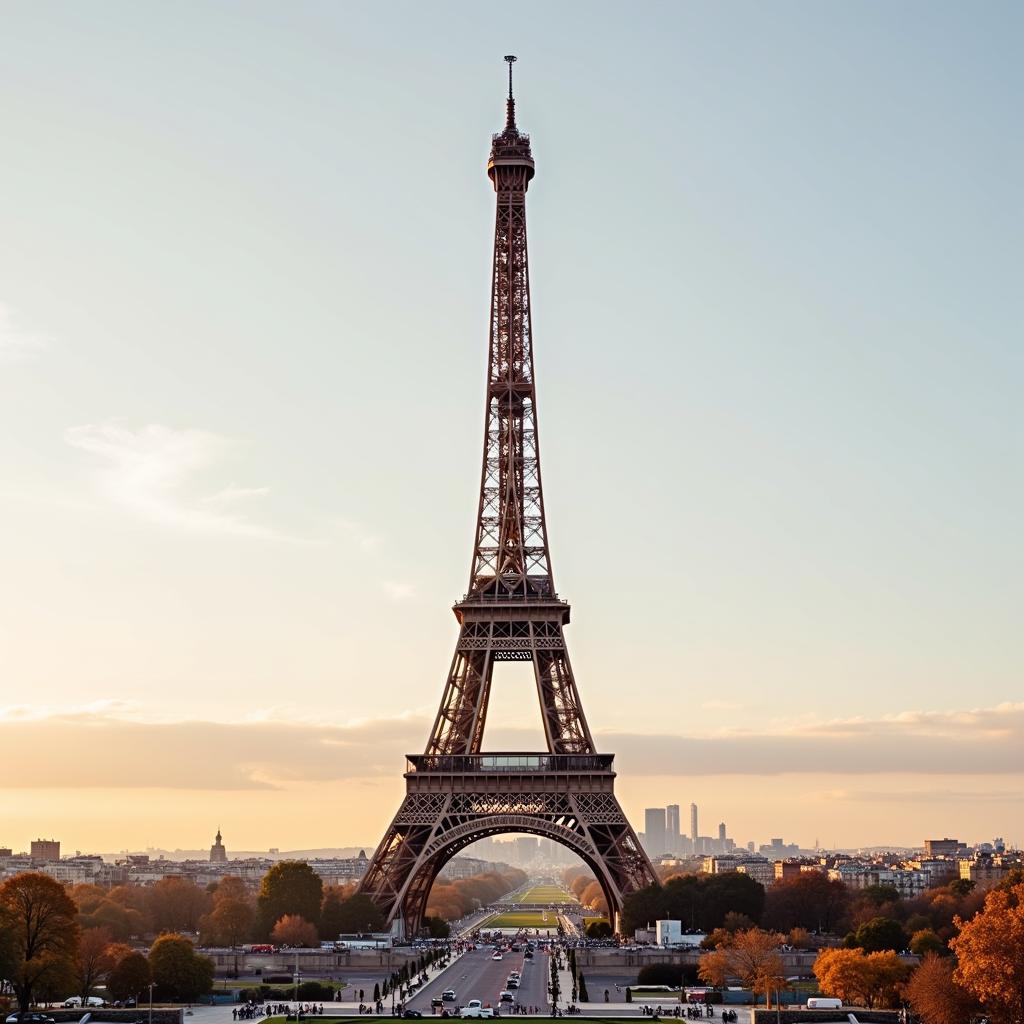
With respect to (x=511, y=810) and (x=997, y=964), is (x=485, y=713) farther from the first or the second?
(x=997, y=964)

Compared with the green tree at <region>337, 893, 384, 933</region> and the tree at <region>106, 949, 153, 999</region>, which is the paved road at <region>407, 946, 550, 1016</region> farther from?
the tree at <region>106, 949, 153, 999</region>

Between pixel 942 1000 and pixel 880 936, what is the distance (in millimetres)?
31891

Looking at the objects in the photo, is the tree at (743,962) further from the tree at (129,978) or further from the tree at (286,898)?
the tree at (286,898)

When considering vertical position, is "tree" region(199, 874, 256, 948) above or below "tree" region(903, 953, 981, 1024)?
above

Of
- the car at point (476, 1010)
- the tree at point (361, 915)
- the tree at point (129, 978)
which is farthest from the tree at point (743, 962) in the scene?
the tree at point (129, 978)

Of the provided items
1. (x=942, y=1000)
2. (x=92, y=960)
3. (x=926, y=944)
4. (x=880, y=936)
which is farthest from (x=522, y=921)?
(x=942, y=1000)

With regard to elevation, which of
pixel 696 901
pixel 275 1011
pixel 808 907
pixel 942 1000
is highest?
pixel 696 901

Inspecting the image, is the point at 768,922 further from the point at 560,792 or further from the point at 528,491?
the point at 528,491

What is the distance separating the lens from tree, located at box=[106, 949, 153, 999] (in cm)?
7806

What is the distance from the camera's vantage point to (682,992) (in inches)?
3201

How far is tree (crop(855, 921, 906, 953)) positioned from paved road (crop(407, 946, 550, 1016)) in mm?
19359

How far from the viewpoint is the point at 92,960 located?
3418 inches

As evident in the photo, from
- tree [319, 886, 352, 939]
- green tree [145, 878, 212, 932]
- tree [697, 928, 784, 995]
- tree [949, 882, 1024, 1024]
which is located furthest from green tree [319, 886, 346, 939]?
tree [949, 882, 1024, 1024]

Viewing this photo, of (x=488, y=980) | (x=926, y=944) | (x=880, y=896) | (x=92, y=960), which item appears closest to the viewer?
(x=92, y=960)
